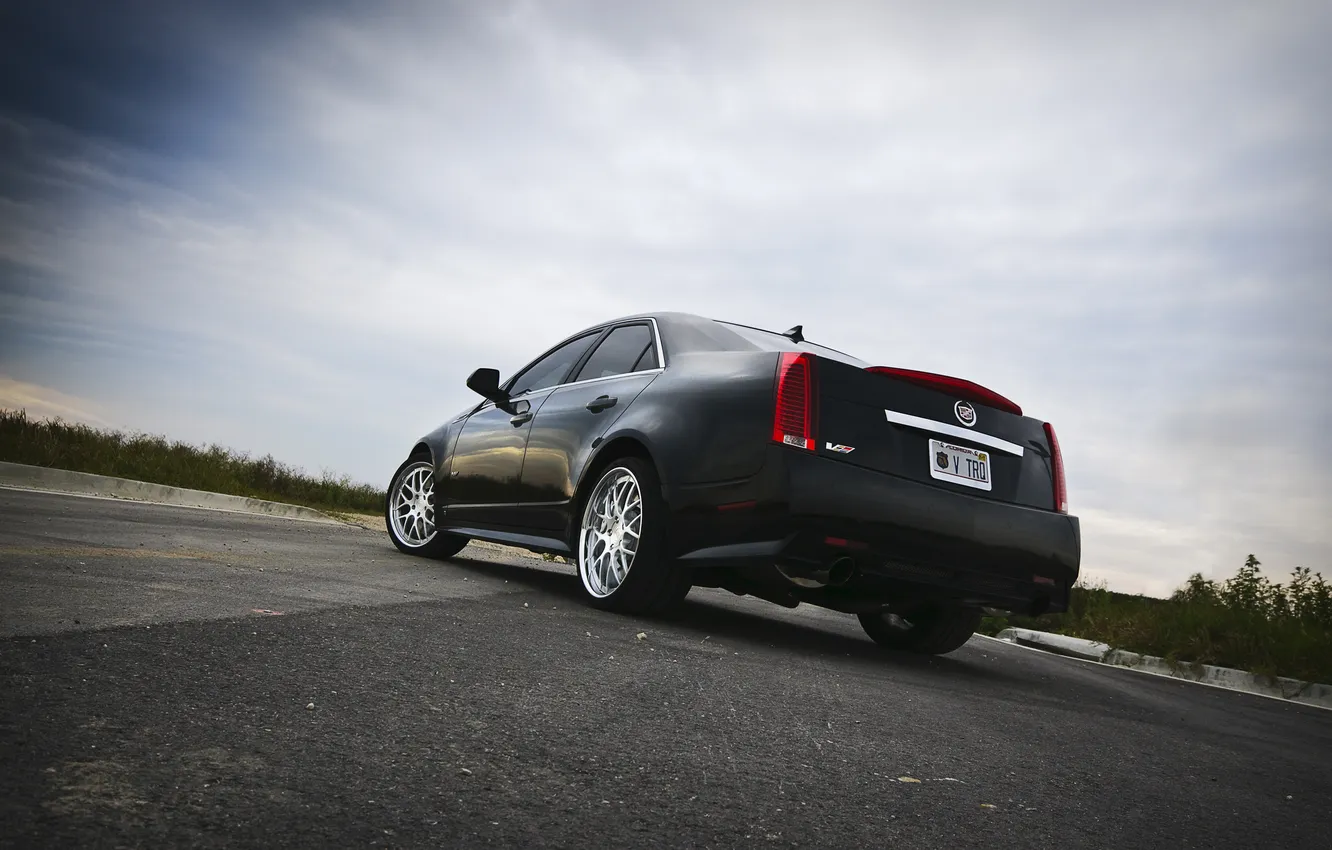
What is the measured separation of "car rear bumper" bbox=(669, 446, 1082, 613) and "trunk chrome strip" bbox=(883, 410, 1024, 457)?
0.94 feet

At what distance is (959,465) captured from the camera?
5207mm

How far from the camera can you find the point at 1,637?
3082 millimetres

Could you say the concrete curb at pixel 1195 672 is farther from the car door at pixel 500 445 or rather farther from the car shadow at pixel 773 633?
the car door at pixel 500 445

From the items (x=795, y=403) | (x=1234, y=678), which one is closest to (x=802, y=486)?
(x=795, y=403)

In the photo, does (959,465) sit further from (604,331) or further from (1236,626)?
(1236,626)

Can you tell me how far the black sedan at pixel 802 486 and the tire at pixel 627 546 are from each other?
1 centimetres

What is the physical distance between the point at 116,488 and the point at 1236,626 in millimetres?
11727

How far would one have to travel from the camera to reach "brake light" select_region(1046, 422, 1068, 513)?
18.4ft

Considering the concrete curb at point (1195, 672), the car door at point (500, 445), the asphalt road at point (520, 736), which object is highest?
the car door at point (500, 445)

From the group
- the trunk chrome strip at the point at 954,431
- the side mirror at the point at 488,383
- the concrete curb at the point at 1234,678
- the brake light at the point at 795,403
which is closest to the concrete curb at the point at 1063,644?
the concrete curb at the point at 1234,678

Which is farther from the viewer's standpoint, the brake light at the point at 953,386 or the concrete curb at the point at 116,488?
the concrete curb at the point at 116,488

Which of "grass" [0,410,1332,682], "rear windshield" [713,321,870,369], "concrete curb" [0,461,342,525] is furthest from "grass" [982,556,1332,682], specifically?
"concrete curb" [0,461,342,525]

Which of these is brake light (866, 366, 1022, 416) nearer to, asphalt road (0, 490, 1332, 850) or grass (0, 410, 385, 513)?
→ asphalt road (0, 490, 1332, 850)

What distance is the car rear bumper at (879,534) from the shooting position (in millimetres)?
4828
